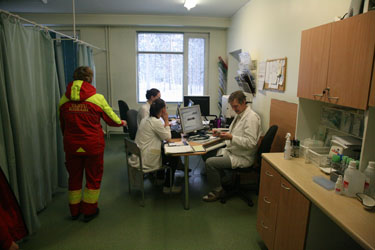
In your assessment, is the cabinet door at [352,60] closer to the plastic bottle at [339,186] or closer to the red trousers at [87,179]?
the plastic bottle at [339,186]

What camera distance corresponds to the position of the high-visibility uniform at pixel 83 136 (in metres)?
2.36

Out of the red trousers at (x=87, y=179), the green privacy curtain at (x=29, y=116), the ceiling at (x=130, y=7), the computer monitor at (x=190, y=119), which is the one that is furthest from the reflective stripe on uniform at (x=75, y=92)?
the ceiling at (x=130, y=7)

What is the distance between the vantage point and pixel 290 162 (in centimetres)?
198

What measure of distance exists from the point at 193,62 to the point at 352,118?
4578 millimetres

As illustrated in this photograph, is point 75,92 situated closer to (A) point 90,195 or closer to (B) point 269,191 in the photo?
(A) point 90,195

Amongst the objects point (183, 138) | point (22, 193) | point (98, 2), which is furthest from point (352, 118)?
point (98, 2)

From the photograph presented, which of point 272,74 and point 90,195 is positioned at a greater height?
point 272,74

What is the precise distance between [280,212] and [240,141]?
1007mm

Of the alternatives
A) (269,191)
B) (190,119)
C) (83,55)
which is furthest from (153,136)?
(83,55)

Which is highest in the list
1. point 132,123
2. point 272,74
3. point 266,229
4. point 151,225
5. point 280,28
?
point 280,28

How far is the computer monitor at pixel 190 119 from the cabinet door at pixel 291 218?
1.65m

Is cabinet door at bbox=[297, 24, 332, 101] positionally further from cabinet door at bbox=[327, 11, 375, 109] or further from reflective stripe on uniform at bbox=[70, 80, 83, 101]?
reflective stripe on uniform at bbox=[70, 80, 83, 101]

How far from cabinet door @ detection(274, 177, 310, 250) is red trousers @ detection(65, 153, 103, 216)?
1773mm

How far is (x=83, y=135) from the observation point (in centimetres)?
237
